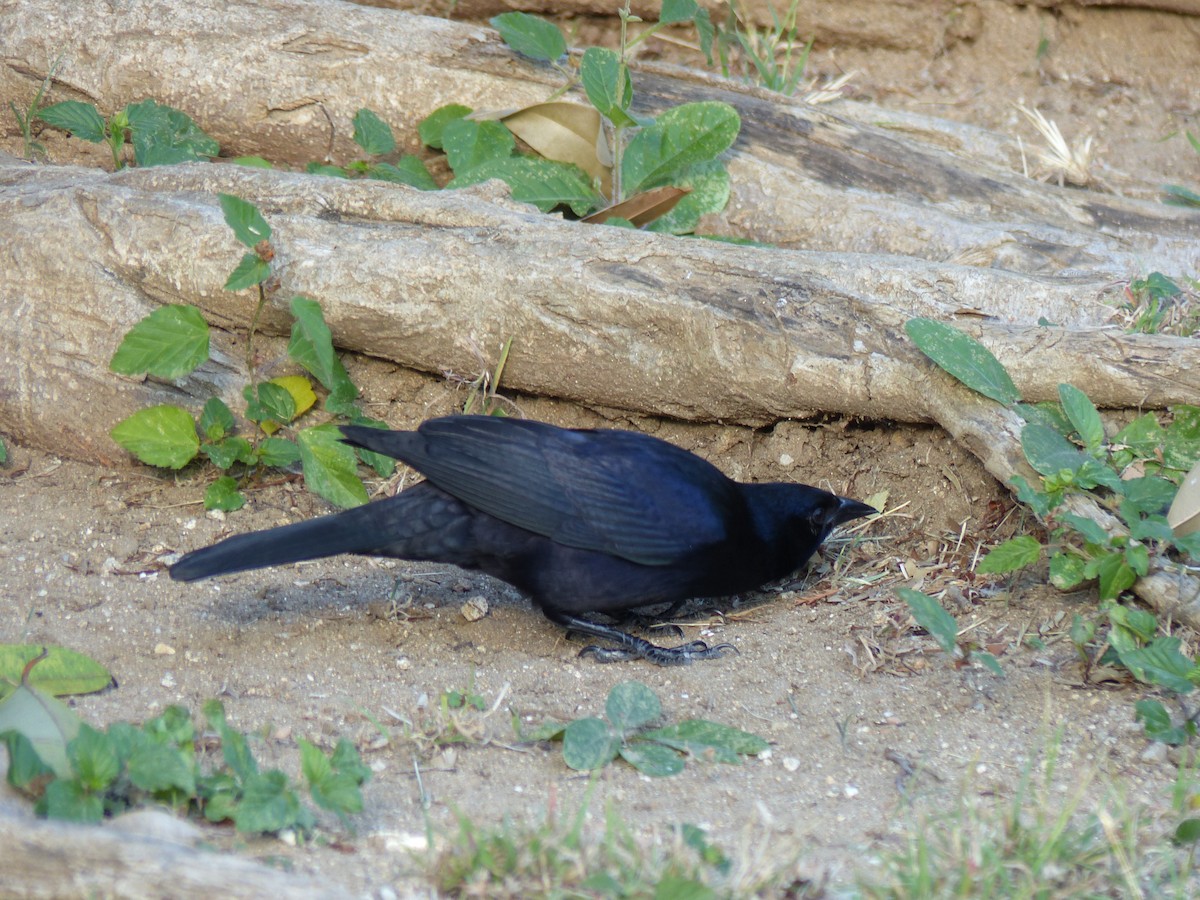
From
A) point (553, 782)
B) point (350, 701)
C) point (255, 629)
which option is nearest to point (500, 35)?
point (255, 629)

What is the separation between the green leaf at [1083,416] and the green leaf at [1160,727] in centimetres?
90

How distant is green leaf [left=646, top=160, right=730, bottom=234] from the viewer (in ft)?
15.8

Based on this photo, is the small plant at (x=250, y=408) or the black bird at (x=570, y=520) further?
the small plant at (x=250, y=408)

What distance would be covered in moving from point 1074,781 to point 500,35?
3.95 m

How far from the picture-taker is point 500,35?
209 inches

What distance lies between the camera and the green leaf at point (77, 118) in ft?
15.6

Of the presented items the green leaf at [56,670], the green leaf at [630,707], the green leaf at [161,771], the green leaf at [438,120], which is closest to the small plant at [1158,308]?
the green leaf at [630,707]

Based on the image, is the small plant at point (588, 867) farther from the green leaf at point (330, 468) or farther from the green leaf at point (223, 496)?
the green leaf at point (223, 496)

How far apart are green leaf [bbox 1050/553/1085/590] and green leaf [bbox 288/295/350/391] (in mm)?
2269

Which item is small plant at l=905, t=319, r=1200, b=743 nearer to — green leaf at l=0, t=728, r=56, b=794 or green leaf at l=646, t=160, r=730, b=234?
green leaf at l=646, t=160, r=730, b=234

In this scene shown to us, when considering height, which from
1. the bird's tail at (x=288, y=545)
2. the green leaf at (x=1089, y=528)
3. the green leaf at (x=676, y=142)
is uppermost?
the green leaf at (x=676, y=142)

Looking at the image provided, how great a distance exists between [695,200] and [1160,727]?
9.14 feet

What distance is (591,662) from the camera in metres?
3.60

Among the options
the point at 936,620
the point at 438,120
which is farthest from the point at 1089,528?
the point at 438,120
